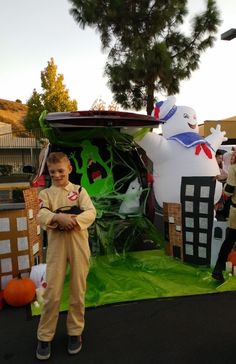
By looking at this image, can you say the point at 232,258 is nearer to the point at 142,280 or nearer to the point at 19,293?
the point at 142,280

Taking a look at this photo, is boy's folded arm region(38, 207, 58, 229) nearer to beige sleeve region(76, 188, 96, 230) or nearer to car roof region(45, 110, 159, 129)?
beige sleeve region(76, 188, 96, 230)

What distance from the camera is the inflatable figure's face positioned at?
688 centimetres

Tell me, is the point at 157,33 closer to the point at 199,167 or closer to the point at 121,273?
the point at 199,167

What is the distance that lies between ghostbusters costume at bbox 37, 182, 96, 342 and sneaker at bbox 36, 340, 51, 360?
5 centimetres

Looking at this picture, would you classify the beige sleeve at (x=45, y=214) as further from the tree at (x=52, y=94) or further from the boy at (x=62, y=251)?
the tree at (x=52, y=94)

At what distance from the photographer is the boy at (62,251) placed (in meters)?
3.00

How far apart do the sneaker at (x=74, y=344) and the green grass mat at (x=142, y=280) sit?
35.6 inches

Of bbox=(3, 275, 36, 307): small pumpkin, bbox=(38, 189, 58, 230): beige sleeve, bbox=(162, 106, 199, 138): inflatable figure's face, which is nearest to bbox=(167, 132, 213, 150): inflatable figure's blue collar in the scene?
bbox=(162, 106, 199, 138): inflatable figure's face

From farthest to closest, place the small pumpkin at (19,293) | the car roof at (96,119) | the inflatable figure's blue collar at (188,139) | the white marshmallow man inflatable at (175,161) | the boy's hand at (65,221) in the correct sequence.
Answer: the inflatable figure's blue collar at (188,139), the white marshmallow man inflatable at (175,161), the car roof at (96,119), the small pumpkin at (19,293), the boy's hand at (65,221)

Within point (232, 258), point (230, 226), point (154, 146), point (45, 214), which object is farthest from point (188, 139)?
point (45, 214)

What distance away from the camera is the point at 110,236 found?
210 inches

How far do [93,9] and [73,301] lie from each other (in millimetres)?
17672

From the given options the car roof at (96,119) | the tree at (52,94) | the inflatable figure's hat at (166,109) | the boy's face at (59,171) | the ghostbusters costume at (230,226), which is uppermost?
the tree at (52,94)

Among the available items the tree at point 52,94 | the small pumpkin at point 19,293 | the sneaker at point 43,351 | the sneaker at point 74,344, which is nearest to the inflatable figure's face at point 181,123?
the small pumpkin at point 19,293
